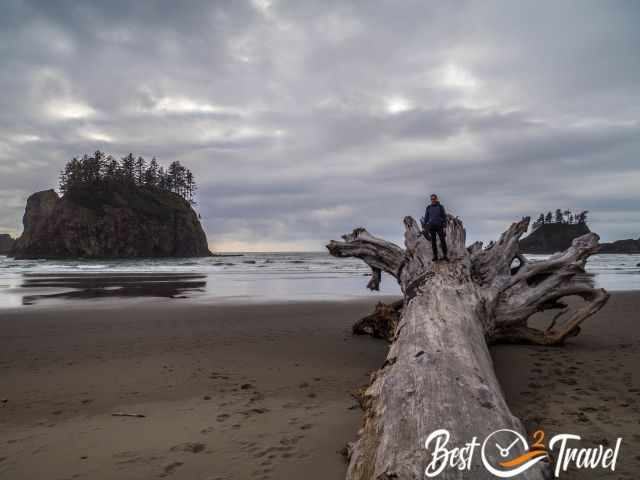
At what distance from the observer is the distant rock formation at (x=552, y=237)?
312 ft

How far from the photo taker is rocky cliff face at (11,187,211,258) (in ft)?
191

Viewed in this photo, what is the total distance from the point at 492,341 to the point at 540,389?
1847 millimetres

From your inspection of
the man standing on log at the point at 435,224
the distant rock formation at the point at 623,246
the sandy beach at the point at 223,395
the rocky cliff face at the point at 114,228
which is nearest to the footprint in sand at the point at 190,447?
the sandy beach at the point at 223,395

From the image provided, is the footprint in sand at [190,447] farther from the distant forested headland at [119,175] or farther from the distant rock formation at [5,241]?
the distant rock formation at [5,241]

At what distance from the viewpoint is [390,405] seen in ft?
8.18

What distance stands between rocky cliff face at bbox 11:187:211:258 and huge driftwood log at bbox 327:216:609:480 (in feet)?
196

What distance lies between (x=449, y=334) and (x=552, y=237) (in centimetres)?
Result: 10811

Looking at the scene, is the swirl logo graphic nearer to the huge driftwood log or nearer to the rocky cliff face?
the huge driftwood log

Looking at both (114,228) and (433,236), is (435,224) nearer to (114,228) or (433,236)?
(433,236)

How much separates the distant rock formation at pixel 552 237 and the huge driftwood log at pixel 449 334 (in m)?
96.1

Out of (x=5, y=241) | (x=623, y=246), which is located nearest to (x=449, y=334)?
(x=623, y=246)

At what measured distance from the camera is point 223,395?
4.09 m

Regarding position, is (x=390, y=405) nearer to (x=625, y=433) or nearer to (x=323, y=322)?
(x=625, y=433)

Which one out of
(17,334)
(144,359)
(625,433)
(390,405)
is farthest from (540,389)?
(17,334)
